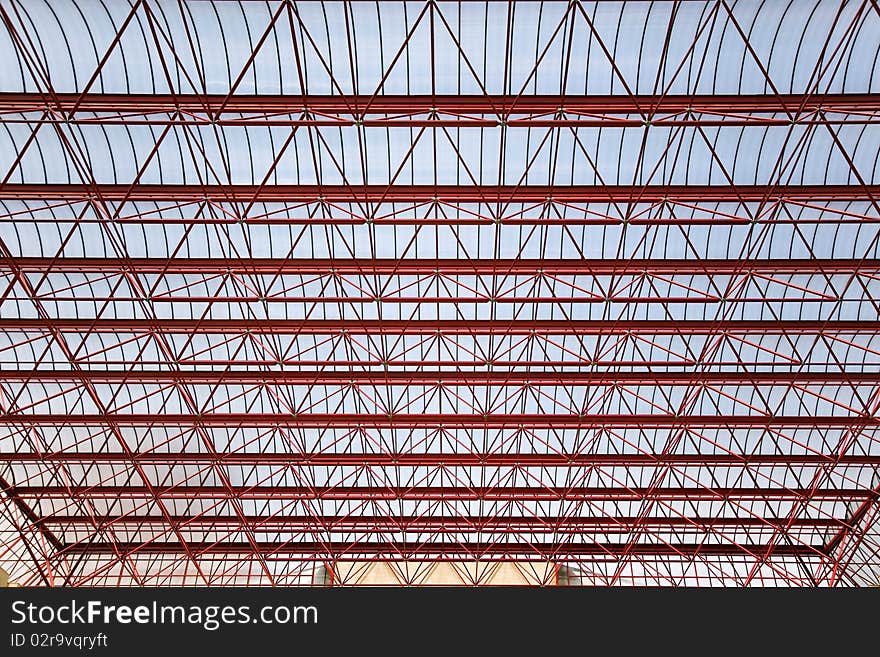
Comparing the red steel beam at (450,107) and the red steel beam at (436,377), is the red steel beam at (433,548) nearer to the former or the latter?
the red steel beam at (436,377)

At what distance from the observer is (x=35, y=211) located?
24.0 m

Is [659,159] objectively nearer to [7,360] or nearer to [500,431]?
[500,431]

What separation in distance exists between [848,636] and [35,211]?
25.2m

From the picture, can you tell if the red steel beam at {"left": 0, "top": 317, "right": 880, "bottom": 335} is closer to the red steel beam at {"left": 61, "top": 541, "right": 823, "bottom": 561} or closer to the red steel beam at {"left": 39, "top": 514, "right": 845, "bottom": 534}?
Answer: the red steel beam at {"left": 39, "top": 514, "right": 845, "bottom": 534}

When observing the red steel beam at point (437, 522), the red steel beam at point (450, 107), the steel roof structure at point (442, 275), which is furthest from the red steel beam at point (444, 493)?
the red steel beam at point (450, 107)

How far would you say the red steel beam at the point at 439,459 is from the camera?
33500mm

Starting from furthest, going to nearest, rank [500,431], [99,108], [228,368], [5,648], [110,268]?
1. [500,431]
2. [228,368]
3. [110,268]
4. [99,108]
5. [5,648]

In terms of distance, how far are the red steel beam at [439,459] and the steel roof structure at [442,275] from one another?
21 cm

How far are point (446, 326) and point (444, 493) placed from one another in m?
12.9

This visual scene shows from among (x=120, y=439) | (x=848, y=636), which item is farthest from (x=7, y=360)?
(x=848, y=636)

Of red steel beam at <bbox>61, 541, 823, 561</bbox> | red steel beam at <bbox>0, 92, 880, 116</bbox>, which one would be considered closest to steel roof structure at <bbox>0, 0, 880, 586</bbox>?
red steel beam at <bbox>0, 92, 880, 116</bbox>

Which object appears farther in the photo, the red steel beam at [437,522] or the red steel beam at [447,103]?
the red steel beam at [437,522]

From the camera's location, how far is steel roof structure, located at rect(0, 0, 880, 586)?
20.0 meters

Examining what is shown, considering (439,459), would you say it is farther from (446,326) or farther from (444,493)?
(446,326)
